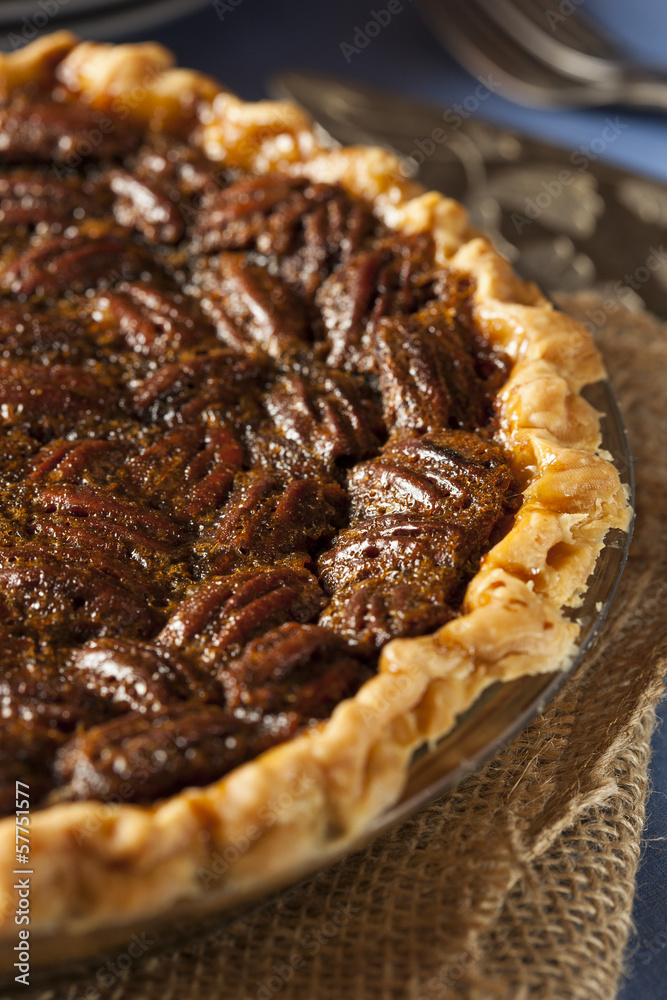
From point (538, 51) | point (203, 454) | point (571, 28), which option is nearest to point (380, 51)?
point (538, 51)

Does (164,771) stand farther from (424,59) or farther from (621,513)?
(424,59)

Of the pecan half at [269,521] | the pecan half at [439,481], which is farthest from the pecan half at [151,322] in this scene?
the pecan half at [439,481]

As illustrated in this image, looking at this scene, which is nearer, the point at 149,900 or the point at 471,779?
the point at 149,900

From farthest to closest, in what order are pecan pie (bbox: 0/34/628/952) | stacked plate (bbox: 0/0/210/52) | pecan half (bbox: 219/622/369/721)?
stacked plate (bbox: 0/0/210/52), pecan half (bbox: 219/622/369/721), pecan pie (bbox: 0/34/628/952)

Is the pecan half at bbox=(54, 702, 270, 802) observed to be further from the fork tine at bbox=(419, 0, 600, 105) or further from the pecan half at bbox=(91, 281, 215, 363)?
the fork tine at bbox=(419, 0, 600, 105)

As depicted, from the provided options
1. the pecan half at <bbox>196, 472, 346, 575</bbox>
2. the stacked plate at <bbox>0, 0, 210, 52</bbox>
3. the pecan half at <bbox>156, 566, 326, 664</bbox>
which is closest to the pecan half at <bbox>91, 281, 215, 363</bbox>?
the pecan half at <bbox>196, 472, 346, 575</bbox>

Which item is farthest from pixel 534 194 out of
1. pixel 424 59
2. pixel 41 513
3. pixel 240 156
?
pixel 41 513

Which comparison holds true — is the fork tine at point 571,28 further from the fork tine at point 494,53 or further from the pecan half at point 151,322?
the pecan half at point 151,322
